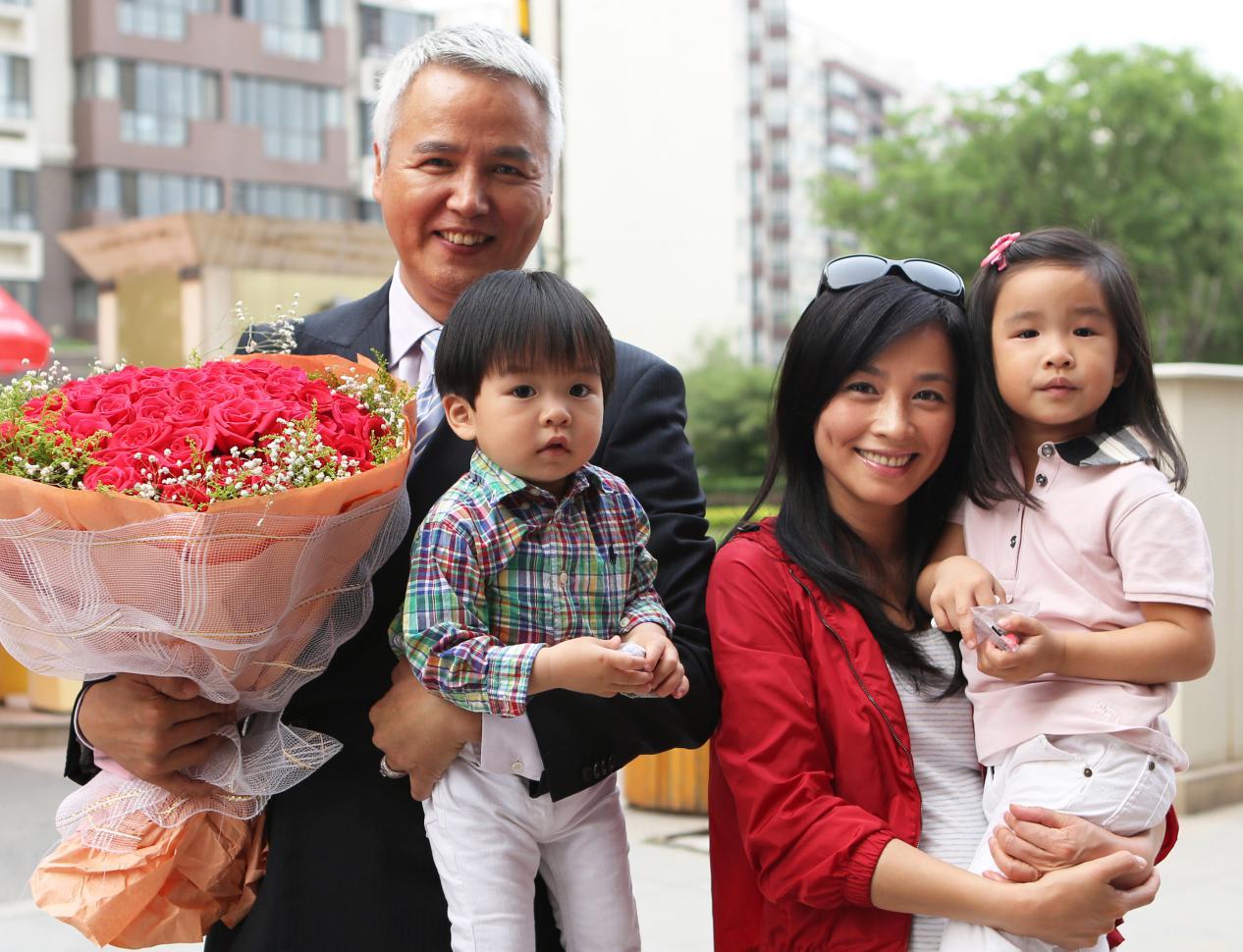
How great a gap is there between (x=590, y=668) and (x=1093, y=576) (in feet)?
2.58

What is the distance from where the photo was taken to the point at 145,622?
6.33 ft

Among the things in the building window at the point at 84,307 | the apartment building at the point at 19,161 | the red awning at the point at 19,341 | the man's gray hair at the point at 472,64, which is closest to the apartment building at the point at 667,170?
the building window at the point at 84,307

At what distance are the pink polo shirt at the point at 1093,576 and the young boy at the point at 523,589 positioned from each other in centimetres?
51

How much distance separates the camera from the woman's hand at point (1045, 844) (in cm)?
195

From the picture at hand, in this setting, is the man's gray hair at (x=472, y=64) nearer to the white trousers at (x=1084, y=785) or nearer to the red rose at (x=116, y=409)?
the red rose at (x=116, y=409)

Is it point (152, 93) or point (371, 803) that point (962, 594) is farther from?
point (152, 93)

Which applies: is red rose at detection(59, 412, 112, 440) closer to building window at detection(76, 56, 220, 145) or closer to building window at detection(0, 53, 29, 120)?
building window at detection(0, 53, 29, 120)

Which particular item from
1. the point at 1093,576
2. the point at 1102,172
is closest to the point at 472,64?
the point at 1093,576

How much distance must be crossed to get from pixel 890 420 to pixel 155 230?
15151mm

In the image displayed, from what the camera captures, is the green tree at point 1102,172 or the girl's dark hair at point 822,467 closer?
the girl's dark hair at point 822,467

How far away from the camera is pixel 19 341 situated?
333 inches

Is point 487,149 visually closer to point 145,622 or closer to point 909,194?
point 145,622

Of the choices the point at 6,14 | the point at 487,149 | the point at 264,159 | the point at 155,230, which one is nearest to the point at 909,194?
the point at 155,230

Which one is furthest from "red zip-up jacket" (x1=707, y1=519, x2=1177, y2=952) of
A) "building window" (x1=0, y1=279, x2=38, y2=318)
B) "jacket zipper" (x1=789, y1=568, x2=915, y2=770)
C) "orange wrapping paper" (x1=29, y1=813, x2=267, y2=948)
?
"building window" (x1=0, y1=279, x2=38, y2=318)
